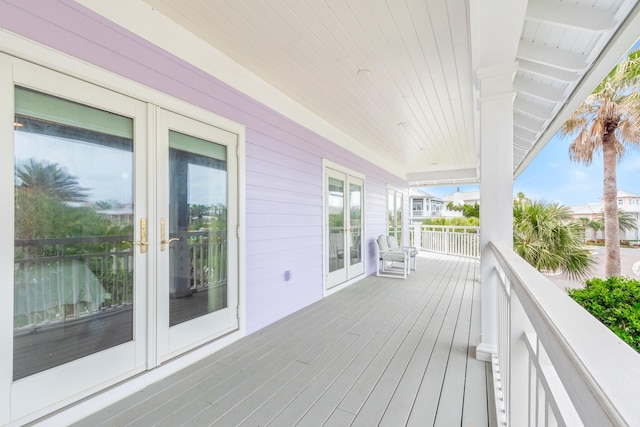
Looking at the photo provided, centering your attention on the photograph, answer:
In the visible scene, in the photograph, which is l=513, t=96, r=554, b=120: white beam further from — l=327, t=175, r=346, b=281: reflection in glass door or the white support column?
l=327, t=175, r=346, b=281: reflection in glass door

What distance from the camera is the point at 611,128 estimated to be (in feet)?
18.1

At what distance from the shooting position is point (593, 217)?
7605 mm

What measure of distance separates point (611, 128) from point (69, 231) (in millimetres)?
8248

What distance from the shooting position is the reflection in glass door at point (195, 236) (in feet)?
7.36

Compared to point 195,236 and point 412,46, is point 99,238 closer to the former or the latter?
point 195,236

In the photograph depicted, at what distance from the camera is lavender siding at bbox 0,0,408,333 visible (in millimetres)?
1702

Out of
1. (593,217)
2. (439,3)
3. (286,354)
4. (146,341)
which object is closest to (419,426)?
(286,354)

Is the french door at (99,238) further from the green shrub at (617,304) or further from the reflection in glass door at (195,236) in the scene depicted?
the green shrub at (617,304)

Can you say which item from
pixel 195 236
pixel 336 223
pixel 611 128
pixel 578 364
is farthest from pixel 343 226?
pixel 611 128

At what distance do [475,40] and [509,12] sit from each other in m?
0.41

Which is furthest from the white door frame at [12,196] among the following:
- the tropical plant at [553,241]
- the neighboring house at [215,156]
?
the tropical plant at [553,241]

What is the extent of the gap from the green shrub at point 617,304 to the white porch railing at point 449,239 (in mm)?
5367

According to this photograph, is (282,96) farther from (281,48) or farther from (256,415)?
(256,415)

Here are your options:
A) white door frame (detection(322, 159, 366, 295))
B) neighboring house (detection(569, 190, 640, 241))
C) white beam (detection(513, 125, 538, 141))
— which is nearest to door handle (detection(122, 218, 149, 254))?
white door frame (detection(322, 159, 366, 295))
